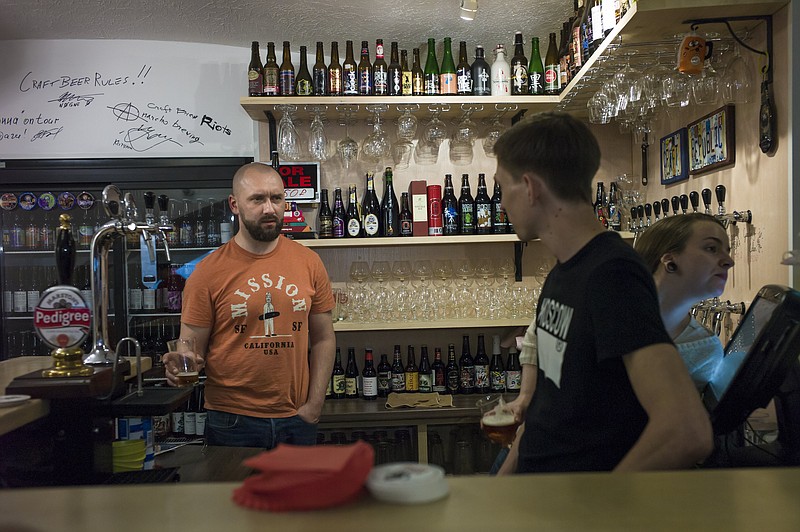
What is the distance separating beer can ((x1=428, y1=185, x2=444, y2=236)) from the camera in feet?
13.0

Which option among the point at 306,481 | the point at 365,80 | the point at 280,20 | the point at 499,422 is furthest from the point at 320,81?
the point at 306,481

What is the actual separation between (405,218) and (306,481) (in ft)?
10.8

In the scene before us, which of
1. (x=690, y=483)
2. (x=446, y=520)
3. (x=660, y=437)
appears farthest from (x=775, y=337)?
(x=446, y=520)

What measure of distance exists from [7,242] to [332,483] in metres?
4.26

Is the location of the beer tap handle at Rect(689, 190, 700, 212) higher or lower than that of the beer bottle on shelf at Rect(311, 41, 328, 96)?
lower

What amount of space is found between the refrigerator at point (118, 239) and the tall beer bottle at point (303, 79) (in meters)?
0.62

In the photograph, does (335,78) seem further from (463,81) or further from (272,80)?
(463,81)

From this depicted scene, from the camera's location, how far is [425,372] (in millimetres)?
4113

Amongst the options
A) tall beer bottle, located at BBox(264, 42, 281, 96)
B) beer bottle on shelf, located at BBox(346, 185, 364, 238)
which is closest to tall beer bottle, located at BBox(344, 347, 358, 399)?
beer bottle on shelf, located at BBox(346, 185, 364, 238)

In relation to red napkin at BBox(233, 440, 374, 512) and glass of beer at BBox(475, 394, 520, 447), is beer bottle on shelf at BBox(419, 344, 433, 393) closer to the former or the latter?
glass of beer at BBox(475, 394, 520, 447)

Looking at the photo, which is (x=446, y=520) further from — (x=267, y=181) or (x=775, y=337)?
(x=267, y=181)

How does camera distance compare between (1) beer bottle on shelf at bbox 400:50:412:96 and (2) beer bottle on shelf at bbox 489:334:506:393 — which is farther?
(2) beer bottle on shelf at bbox 489:334:506:393

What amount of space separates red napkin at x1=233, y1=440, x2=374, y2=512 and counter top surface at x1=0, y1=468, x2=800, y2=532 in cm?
1

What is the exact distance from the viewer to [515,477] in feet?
3.38
